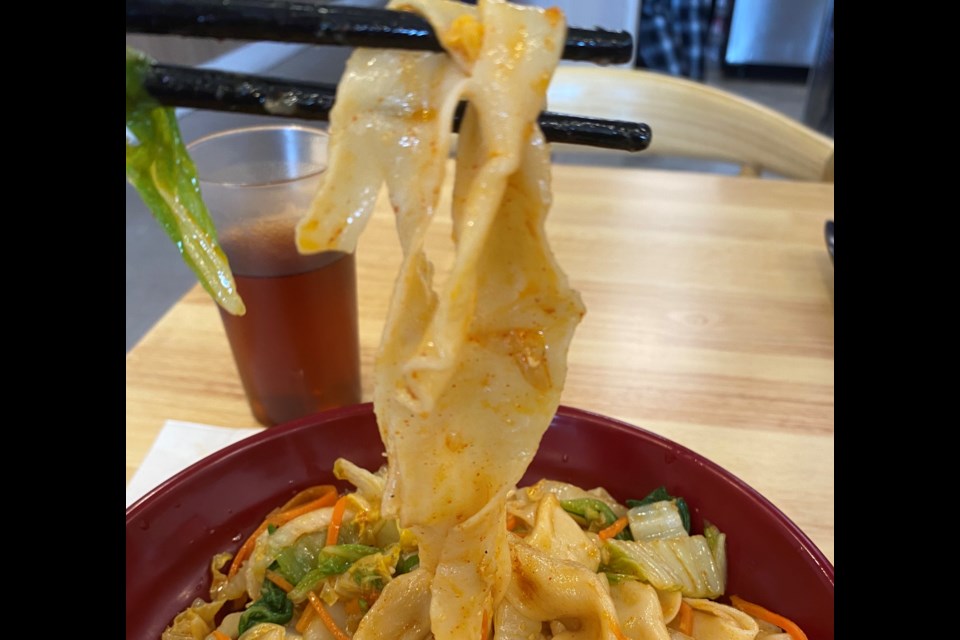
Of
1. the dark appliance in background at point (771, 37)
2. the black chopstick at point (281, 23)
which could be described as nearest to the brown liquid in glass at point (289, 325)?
the black chopstick at point (281, 23)

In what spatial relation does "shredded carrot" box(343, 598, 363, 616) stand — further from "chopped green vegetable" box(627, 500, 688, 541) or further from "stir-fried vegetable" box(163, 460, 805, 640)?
"chopped green vegetable" box(627, 500, 688, 541)

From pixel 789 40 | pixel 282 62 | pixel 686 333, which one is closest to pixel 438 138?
pixel 686 333

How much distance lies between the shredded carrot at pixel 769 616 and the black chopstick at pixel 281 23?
728mm

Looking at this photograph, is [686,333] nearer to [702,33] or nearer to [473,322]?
[473,322]

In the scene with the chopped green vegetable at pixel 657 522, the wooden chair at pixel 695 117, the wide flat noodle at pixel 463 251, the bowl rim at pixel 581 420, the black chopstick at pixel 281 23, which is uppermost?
the black chopstick at pixel 281 23

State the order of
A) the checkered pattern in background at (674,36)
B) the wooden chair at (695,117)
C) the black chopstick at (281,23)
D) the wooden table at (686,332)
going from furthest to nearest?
the checkered pattern in background at (674,36) < the wooden chair at (695,117) < the wooden table at (686,332) < the black chopstick at (281,23)

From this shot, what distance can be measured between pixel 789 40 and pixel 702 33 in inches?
35.9

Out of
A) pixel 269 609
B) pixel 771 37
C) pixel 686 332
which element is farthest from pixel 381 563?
pixel 771 37

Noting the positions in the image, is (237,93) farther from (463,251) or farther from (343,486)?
(343,486)

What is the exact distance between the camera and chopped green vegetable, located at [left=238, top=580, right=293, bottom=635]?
838mm

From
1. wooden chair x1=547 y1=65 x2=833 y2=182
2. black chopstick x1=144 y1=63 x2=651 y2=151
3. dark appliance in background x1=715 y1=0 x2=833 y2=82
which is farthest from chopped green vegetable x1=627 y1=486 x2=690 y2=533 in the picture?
dark appliance in background x1=715 y1=0 x2=833 y2=82

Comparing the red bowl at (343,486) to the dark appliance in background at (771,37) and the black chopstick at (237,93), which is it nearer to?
the black chopstick at (237,93)

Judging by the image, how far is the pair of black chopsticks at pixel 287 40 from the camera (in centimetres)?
47

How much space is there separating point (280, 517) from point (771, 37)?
7030 mm
